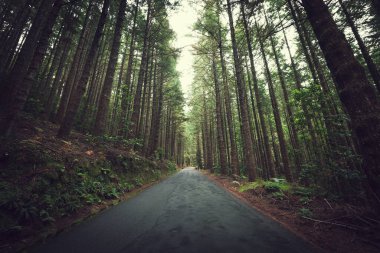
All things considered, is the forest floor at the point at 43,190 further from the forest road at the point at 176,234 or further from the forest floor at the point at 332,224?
the forest floor at the point at 332,224

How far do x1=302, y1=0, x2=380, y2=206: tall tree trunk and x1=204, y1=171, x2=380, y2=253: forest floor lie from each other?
2.03ft

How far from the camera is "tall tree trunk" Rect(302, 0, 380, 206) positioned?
9.48 ft

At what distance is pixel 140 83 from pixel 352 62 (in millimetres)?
14275

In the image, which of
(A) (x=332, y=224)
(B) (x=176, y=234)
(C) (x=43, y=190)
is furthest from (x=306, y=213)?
(C) (x=43, y=190)

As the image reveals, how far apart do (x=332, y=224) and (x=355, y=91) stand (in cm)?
274

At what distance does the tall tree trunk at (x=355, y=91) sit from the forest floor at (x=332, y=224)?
2.03 feet

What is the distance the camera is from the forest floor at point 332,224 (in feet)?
10.1

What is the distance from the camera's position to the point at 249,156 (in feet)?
36.1

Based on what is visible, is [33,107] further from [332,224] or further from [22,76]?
[332,224]

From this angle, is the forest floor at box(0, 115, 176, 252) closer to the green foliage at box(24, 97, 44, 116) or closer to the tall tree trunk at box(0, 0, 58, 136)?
the tall tree trunk at box(0, 0, 58, 136)

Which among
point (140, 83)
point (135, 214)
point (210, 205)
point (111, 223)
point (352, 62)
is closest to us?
point (352, 62)

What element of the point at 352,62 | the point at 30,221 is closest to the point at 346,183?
the point at 352,62

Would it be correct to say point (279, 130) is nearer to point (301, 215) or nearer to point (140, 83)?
point (301, 215)

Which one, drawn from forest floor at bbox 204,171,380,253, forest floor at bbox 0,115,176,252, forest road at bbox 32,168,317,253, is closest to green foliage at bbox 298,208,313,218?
forest floor at bbox 204,171,380,253
